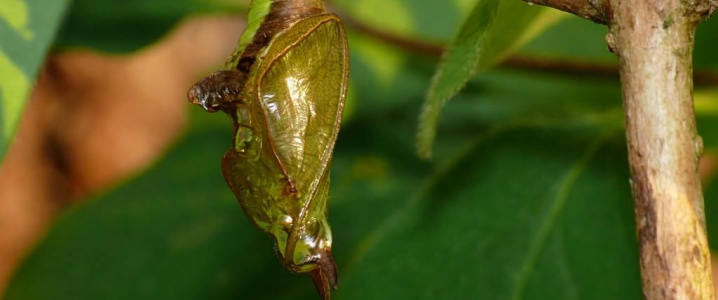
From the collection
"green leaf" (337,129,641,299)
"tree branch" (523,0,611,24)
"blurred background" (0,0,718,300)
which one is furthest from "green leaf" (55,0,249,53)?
"tree branch" (523,0,611,24)

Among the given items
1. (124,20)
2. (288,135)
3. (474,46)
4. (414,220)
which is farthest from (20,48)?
(124,20)

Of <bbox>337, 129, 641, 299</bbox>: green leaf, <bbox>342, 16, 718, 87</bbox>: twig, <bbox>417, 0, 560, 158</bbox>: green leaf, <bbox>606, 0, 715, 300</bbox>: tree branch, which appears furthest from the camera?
<bbox>342, 16, 718, 87</bbox>: twig

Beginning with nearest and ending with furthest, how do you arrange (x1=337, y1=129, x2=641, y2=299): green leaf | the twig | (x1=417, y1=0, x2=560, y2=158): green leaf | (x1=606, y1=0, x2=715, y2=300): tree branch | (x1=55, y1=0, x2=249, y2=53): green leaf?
(x1=606, y1=0, x2=715, y2=300): tree branch, (x1=417, y1=0, x2=560, y2=158): green leaf, (x1=337, y1=129, x2=641, y2=299): green leaf, the twig, (x1=55, y1=0, x2=249, y2=53): green leaf

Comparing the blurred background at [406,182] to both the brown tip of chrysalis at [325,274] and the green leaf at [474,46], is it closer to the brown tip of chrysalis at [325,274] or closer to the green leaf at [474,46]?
the green leaf at [474,46]

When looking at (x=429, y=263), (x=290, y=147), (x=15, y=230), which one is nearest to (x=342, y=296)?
(x=429, y=263)

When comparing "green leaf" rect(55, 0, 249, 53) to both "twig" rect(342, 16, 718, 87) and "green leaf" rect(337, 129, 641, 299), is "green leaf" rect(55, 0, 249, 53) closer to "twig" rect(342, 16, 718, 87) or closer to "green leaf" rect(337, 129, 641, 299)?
"twig" rect(342, 16, 718, 87)

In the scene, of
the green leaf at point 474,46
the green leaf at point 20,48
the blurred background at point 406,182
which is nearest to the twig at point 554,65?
the blurred background at point 406,182

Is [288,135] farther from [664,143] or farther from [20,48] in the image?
[664,143]
